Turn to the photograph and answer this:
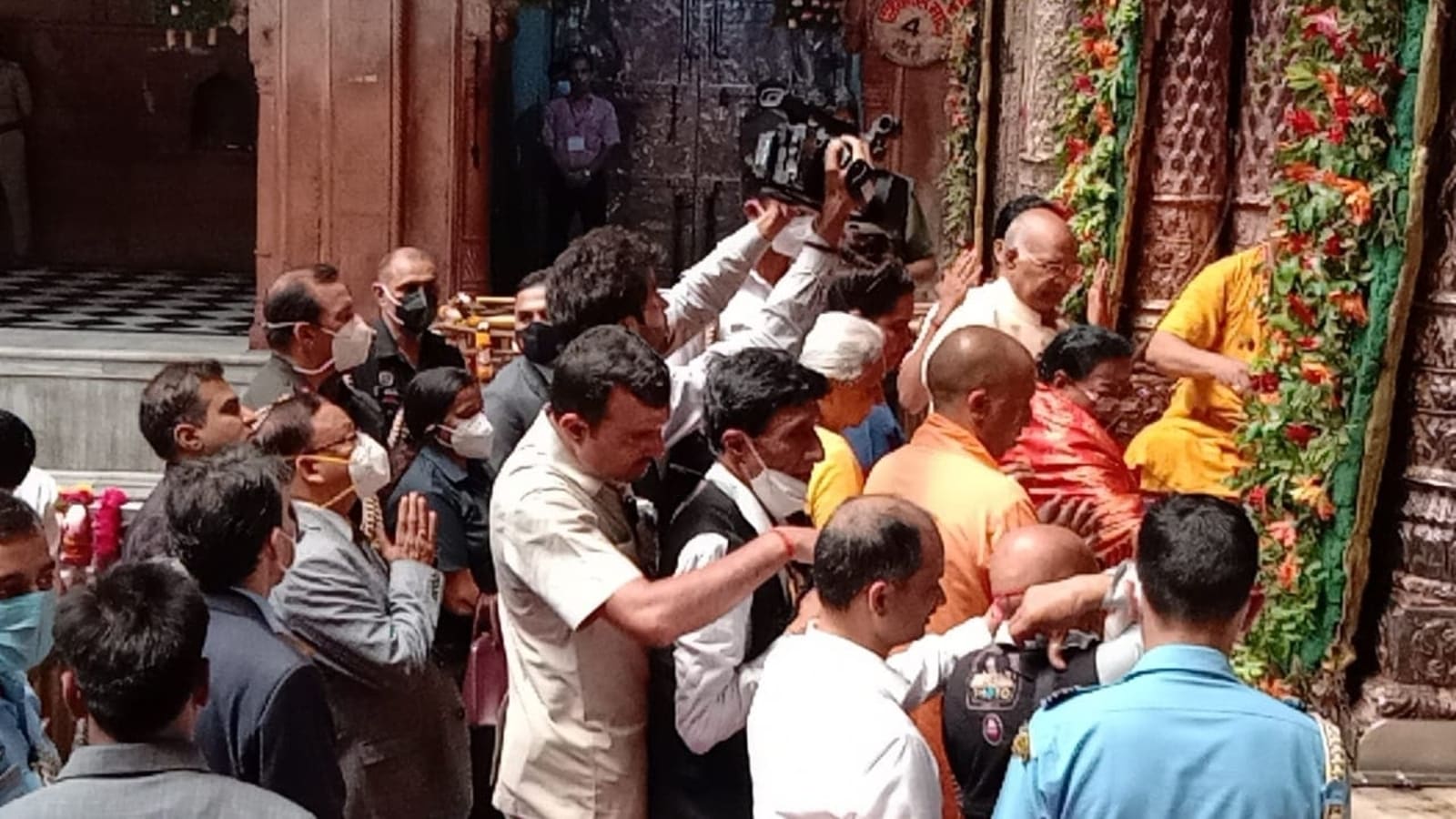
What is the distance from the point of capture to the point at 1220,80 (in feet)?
22.5

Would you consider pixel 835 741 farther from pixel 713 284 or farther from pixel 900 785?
pixel 713 284

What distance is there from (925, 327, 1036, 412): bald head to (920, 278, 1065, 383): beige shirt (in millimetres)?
1235

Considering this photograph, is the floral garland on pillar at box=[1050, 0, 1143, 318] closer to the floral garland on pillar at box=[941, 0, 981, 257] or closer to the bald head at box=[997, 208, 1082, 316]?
the bald head at box=[997, 208, 1082, 316]

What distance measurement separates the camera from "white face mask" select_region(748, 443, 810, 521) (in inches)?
139

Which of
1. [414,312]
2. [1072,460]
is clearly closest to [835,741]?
[1072,460]

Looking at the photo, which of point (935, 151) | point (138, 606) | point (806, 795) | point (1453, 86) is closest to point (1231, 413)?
point (1453, 86)

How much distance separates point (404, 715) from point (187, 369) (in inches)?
36.8

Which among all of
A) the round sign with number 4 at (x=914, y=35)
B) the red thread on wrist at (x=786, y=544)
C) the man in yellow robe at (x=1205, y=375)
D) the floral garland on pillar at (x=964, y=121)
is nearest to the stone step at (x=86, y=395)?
the floral garland on pillar at (x=964, y=121)

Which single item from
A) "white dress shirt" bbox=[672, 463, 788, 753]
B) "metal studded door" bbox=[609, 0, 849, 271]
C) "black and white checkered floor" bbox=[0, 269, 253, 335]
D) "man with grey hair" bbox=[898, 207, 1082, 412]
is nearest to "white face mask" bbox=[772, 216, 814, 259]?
"man with grey hair" bbox=[898, 207, 1082, 412]

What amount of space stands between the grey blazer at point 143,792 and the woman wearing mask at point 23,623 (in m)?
0.77

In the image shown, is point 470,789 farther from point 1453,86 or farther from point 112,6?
point 112,6

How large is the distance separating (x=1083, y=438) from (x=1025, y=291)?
78 cm

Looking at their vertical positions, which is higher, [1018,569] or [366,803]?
[1018,569]

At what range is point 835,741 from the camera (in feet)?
9.03
